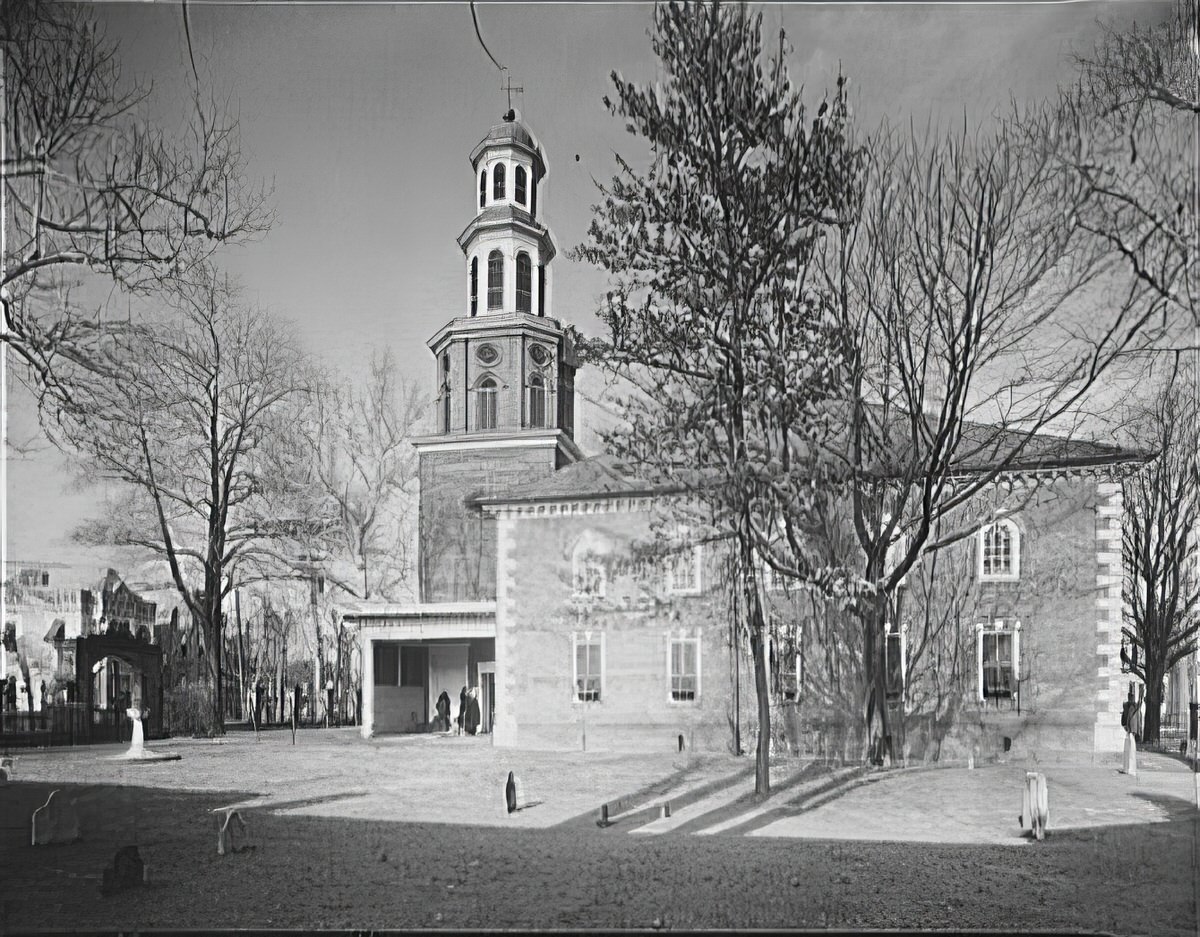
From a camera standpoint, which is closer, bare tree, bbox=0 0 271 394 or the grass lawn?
the grass lawn

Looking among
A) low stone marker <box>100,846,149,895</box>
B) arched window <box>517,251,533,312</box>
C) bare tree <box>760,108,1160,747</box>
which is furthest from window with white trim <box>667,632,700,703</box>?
low stone marker <box>100,846,149,895</box>

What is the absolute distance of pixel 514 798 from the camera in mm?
4559

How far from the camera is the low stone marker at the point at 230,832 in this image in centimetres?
457

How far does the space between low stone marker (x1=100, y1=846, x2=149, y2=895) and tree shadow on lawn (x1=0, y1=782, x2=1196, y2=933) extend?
0.04 meters

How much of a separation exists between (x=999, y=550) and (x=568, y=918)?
7.76 feet

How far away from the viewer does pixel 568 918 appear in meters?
4.24

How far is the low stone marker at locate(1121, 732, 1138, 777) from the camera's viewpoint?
4.58m

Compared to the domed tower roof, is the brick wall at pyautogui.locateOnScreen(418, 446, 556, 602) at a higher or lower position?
lower

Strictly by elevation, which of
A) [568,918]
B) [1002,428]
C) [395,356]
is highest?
[395,356]

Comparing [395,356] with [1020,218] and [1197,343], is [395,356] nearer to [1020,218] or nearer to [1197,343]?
[1020,218]

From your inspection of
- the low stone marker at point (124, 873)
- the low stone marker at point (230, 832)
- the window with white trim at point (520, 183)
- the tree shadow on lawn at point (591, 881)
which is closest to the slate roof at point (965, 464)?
the window with white trim at point (520, 183)

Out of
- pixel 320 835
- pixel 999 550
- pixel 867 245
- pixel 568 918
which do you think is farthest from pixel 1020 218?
pixel 320 835

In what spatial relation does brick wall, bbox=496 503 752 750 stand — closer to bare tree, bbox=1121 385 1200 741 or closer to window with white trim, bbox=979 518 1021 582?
window with white trim, bbox=979 518 1021 582

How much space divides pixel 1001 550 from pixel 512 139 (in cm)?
283
